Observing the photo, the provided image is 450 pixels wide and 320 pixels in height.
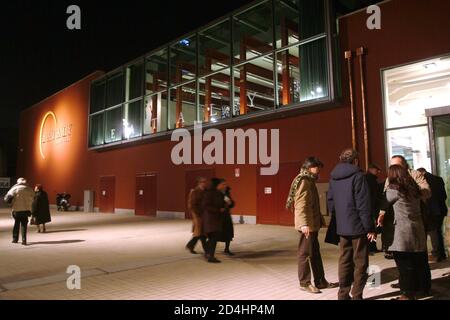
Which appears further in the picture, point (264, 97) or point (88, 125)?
point (88, 125)

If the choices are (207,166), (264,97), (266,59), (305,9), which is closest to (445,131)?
(305,9)

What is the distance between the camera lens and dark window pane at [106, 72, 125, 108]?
21.8 metres

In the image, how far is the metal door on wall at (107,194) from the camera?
73.8 ft

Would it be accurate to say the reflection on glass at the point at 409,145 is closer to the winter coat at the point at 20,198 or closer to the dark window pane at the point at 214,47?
the dark window pane at the point at 214,47

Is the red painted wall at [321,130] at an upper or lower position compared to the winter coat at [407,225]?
upper

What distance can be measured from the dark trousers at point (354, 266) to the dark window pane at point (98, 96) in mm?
21160

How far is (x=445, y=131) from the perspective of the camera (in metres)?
7.49

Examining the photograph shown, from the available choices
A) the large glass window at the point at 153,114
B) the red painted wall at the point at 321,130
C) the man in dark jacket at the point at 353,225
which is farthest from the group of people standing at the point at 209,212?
the large glass window at the point at 153,114

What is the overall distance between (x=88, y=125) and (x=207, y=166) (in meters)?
11.5

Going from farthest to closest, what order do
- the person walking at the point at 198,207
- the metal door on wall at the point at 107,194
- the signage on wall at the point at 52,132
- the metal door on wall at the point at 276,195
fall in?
the signage on wall at the point at 52,132, the metal door on wall at the point at 107,194, the metal door on wall at the point at 276,195, the person walking at the point at 198,207

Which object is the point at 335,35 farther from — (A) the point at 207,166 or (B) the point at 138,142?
(B) the point at 138,142

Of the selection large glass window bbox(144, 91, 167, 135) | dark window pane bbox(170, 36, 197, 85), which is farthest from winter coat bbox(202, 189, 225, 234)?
large glass window bbox(144, 91, 167, 135)

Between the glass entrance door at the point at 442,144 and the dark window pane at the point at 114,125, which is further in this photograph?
the dark window pane at the point at 114,125

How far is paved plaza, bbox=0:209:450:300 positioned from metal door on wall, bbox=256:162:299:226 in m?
3.04
